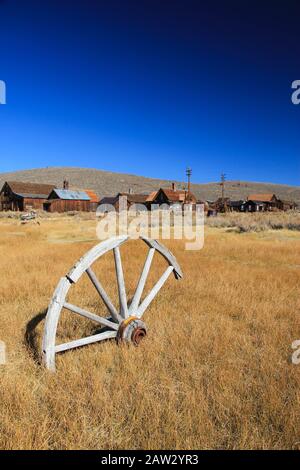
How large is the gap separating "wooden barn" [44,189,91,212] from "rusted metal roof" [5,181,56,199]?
2989 mm

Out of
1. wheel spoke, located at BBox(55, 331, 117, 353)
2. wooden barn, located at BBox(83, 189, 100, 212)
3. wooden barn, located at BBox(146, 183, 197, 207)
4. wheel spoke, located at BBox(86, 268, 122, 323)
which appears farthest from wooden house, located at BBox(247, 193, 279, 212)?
wheel spoke, located at BBox(55, 331, 117, 353)

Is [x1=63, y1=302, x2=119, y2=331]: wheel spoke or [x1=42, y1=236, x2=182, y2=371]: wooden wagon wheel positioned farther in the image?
[x1=63, y1=302, x2=119, y2=331]: wheel spoke

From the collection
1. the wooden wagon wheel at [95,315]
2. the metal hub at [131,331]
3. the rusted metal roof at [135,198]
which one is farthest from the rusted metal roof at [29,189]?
the metal hub at [131,331]

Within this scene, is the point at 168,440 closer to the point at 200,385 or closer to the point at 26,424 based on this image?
the point at 200,385

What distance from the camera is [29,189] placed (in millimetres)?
57812

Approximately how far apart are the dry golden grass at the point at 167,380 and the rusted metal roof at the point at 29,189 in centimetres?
5389

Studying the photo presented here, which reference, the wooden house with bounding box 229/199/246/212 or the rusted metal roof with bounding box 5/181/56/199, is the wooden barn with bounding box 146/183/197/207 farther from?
the rusted metal roof with bounding box 5/181/56/199

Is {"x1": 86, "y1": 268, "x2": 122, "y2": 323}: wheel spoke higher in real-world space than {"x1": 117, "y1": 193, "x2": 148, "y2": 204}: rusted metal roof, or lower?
lower

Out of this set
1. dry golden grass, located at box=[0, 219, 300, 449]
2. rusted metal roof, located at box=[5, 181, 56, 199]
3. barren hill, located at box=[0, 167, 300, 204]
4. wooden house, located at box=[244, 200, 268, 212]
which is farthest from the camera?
barren hill, located at box=[0, 167, 300, 204]

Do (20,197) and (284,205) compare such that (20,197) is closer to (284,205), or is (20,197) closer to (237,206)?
(237,206)

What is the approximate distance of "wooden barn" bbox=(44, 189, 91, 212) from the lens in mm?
54219

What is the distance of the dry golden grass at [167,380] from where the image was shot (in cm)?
250

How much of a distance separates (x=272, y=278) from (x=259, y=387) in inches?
201
